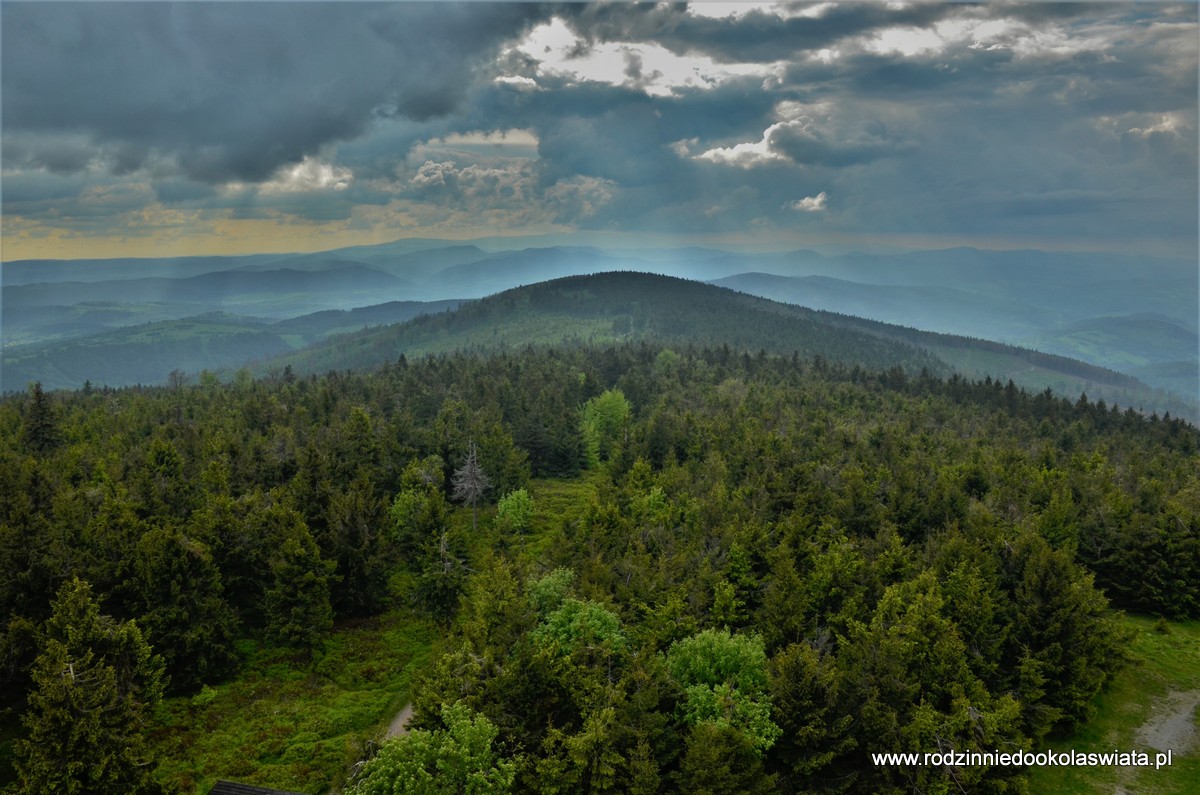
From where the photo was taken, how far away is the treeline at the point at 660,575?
34031 mm

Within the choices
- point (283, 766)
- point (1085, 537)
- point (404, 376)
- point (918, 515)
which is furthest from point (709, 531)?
point (404, 376)

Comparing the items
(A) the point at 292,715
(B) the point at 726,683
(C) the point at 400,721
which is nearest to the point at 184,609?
(A) the point at 292,715

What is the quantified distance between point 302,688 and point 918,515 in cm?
5609

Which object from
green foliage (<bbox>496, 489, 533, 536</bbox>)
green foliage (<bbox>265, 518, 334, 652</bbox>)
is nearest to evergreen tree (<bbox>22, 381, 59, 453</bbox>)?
green foliage (<bbox>265, 518, 334, 652</bbox>)

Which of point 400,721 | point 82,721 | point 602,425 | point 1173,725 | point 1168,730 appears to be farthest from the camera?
point 602,425

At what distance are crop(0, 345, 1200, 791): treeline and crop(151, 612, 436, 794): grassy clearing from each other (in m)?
2.64

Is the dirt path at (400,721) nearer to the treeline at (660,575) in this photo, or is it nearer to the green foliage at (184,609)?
the treeline at (660,575)

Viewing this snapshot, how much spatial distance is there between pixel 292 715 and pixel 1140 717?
61698 mm

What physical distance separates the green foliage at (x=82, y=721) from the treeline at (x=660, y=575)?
881 mm

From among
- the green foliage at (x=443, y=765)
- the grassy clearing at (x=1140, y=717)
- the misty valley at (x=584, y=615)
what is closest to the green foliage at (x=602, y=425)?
the misty valley at (x=584, y=615)

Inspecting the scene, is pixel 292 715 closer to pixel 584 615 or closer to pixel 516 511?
pixel 584 615

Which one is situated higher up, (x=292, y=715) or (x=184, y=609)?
(x=184, y=609)

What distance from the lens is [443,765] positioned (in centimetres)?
2830

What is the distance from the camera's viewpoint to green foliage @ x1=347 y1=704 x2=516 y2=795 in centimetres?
2825
